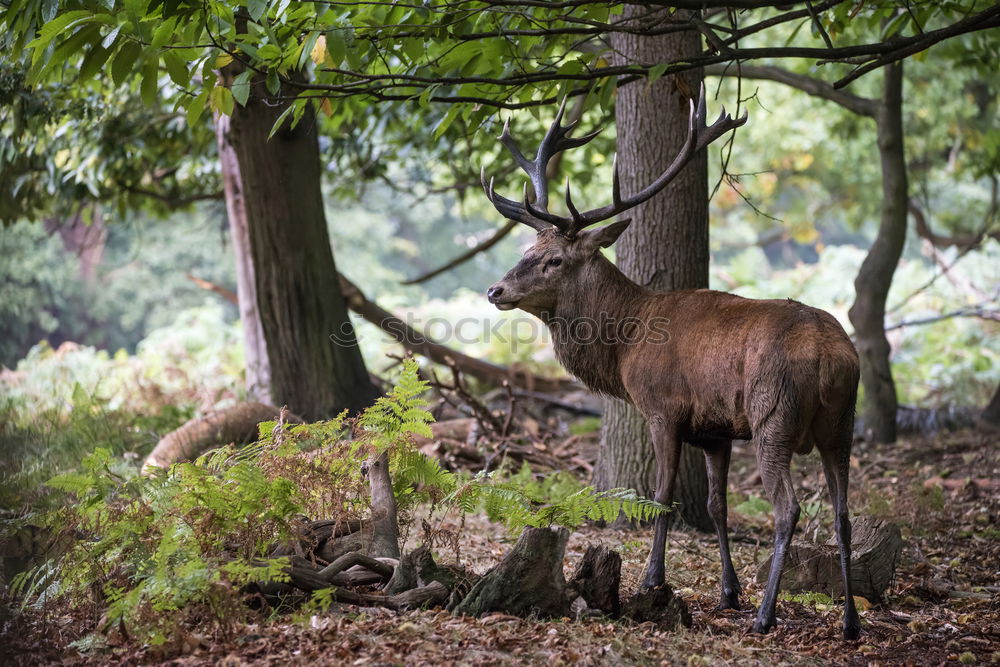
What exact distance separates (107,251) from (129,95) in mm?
13597

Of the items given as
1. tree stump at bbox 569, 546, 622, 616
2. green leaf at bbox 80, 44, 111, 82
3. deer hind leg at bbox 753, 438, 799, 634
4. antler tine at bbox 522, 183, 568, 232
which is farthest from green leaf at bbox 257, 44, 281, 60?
deer hind leg at bbox 753, 438, 799, 634

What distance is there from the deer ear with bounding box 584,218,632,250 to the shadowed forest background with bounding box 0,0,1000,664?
752 millimetres

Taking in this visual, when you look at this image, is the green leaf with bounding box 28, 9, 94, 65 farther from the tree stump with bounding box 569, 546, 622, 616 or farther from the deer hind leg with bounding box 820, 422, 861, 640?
the deer hind leg with bounding box 820, 422, 861, 640

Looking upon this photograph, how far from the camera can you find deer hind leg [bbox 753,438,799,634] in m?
4.60

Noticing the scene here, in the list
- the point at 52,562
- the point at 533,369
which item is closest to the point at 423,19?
the point at 52,562

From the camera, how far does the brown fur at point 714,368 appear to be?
457 centimetres

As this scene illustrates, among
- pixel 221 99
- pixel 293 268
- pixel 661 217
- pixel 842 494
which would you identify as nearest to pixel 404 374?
pixel 221 99

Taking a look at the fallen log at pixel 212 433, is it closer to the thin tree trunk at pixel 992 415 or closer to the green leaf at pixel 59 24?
the green leaf at pixel 59 24

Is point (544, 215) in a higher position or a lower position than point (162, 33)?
lower

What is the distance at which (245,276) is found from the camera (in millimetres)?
8438

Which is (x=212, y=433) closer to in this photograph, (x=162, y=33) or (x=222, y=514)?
(x=222, y=514)

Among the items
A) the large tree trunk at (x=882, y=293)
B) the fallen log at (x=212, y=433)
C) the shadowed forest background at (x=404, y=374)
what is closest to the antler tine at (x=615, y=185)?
the shadowed forest background at (x=404, y=374)

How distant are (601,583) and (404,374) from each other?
4.77ft

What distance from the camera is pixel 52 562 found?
4.16 metres
